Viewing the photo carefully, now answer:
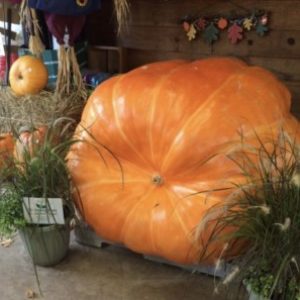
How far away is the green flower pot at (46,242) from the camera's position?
3.49 feet

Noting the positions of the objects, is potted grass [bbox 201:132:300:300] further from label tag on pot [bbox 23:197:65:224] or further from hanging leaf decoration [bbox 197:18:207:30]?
hanging leaf decoration [bbox 197:18:207:30]

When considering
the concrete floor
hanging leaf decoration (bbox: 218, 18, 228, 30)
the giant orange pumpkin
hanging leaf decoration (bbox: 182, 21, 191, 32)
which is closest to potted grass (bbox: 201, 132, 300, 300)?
the giant orange pumpkin

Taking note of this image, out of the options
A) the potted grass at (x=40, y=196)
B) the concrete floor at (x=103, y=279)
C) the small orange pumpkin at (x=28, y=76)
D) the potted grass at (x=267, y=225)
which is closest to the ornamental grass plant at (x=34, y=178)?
the potted grass at (x=40, y=196)

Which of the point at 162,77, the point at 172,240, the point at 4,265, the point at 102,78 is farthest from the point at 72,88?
the point at 172,240

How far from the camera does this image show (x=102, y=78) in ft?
5.78

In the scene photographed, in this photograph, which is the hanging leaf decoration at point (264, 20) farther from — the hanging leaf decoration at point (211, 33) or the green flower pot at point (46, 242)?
the green flower pot at point (46, 242)

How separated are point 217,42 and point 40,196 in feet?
3.13

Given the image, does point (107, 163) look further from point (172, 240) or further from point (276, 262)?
point (276, 262)

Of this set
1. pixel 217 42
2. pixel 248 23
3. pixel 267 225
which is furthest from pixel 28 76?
pixel 267 225

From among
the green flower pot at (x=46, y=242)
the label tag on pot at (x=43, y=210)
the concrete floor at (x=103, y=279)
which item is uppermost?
the label tag on pot at (x=43, y=210)

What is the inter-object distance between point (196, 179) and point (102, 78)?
0.94 meters

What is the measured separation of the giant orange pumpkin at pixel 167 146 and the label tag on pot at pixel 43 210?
71mm

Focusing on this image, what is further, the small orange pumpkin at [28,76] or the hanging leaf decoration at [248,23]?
the small orange pumpkin at [28,76]

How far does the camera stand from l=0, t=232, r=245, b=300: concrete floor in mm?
1015
